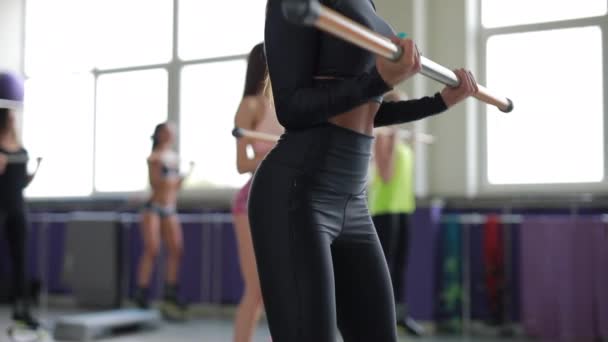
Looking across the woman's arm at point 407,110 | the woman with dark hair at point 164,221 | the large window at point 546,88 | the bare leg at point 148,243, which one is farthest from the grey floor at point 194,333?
the woman's arm at point 407,110

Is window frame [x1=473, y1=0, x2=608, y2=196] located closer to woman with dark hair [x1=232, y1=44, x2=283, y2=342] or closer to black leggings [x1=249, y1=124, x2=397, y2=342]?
woman with dark hair [x1=232, y1=44, x2=283, y2=342]

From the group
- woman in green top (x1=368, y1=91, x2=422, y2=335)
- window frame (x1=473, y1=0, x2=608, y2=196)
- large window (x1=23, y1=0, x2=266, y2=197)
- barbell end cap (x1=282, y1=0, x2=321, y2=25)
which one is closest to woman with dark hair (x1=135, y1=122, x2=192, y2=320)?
large window (x1=23, y1=0, x2=266, y2=197)

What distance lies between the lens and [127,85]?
7098 mm

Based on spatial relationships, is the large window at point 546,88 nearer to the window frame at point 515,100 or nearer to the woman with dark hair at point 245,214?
the window frame at point 515,100

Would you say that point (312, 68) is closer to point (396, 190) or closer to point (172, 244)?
point (396, 190)

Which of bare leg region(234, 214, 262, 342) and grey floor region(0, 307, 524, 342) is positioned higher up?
bare leg region(234, 214, 262, 342)

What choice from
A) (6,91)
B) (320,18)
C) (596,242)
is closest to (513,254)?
(596,242)

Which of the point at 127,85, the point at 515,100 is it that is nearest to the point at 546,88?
the point at 515,100

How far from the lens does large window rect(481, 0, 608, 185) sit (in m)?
5.13

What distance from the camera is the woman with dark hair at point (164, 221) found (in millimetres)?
5563

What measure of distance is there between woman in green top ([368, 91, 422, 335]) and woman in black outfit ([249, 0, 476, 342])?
292 cm

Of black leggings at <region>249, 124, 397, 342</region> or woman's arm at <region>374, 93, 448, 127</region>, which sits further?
woman's arm at <region>374, 93, 448, 127</region>

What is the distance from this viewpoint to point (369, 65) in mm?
1283

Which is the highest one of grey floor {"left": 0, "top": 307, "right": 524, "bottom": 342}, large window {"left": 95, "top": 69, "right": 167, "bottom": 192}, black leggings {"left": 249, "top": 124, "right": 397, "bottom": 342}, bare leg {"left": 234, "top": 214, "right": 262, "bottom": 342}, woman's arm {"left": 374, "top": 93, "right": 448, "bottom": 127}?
large window {"left": 95, "top": 69, "right": 167, "bottom": 192}
